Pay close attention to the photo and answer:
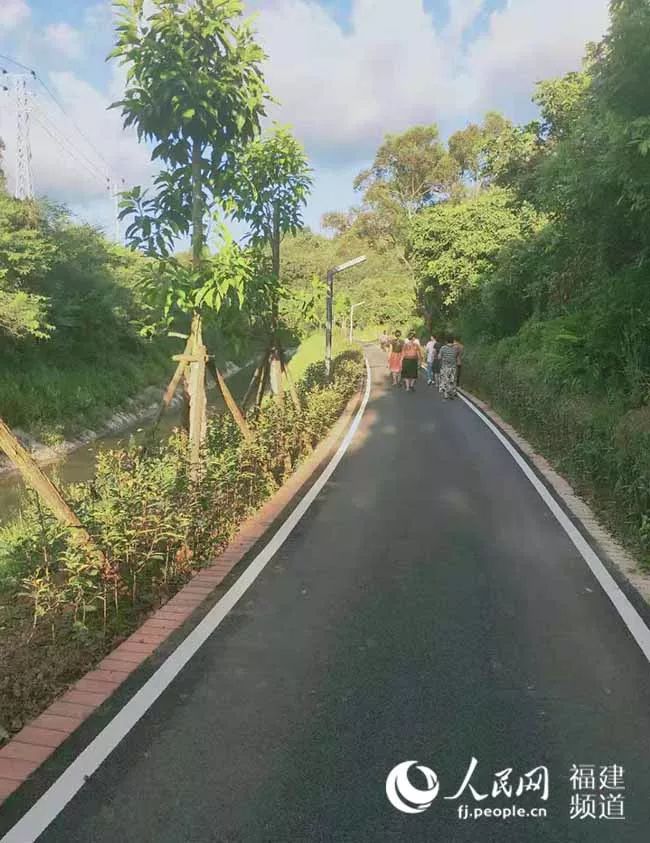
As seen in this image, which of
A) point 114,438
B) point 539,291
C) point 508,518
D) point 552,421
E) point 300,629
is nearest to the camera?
point 300,629

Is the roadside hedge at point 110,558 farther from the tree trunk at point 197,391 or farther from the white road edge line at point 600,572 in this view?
the white road edge line at point 600,572

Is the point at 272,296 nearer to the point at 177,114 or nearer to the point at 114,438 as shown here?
the point at 177,114

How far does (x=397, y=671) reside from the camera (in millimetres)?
4355

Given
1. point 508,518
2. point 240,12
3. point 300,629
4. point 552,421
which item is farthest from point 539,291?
point 300,629

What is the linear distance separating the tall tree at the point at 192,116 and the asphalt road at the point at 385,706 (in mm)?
2814

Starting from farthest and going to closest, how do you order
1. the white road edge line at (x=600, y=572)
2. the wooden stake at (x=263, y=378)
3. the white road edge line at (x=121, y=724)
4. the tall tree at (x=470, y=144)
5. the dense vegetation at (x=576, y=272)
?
the tall tree at (x=470, y=144), the wooden stake at (x=263, y=378), the dense vegetation at (x=576, y=272), the white road edge line at (x=600, y=572), the white road edge line at (x=121, y=724)

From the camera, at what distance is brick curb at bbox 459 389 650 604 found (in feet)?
20.3

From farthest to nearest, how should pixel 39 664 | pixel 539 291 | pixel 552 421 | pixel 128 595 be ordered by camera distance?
pixel 539 291 → pixel 552 421 → pixel 128 595 → pixel 39 664

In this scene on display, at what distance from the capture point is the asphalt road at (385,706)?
3.01 metres

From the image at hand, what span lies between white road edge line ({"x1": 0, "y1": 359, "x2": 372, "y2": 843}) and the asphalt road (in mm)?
67

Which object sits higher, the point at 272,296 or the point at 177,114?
the point at 177,114

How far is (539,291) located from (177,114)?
19.5 meters

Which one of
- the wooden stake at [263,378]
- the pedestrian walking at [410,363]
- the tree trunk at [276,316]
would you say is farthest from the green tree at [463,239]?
the wooden stake at [263,378]

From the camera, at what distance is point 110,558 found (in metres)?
5.23
